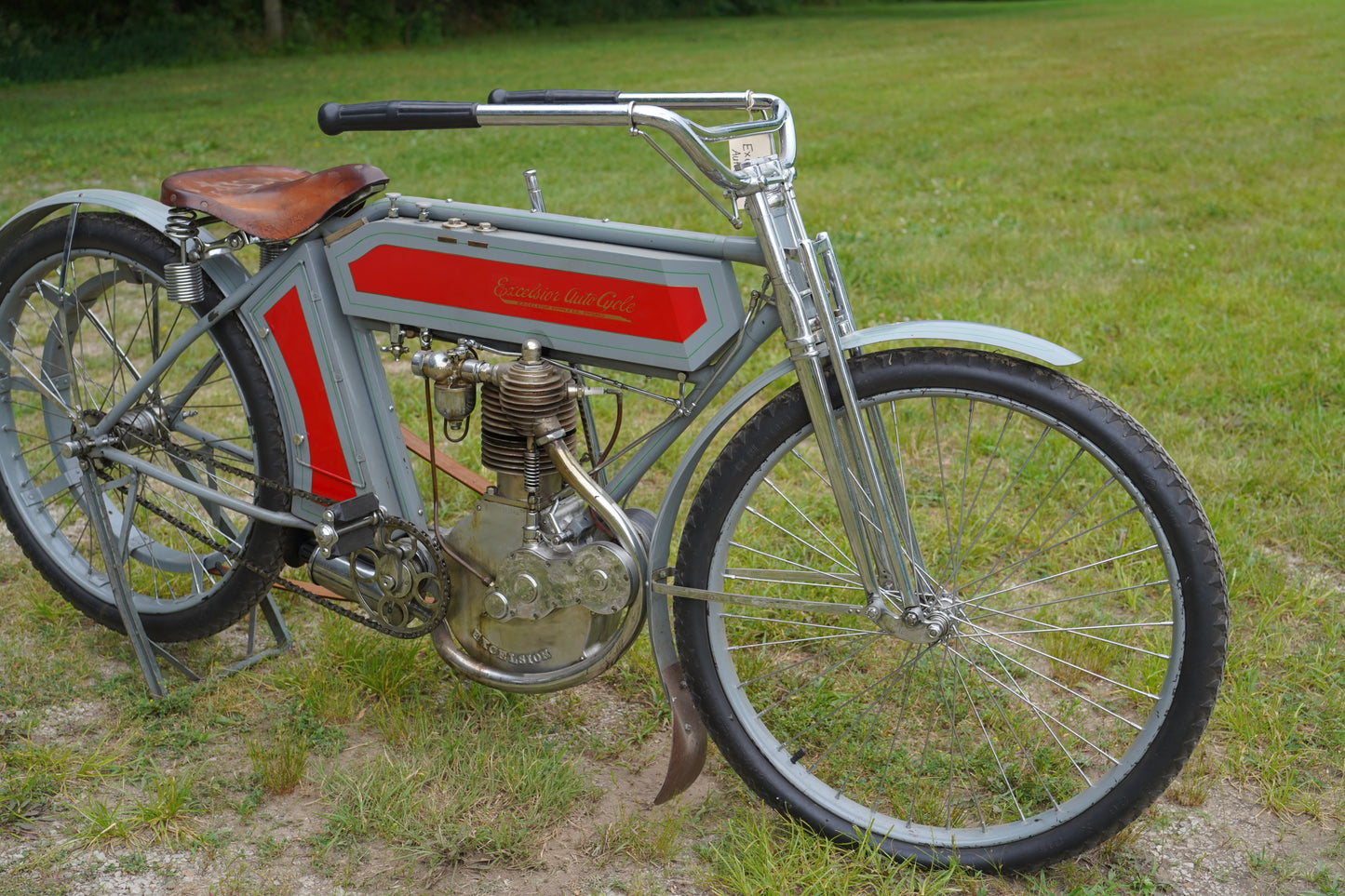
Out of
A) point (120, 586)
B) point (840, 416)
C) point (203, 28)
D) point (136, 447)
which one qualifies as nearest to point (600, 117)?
point (840, 416)

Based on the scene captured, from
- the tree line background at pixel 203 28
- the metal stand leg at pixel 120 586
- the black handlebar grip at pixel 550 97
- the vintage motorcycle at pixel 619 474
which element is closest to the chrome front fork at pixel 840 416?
the vintage motorcycle at pixel 619 474

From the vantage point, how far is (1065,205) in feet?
25.0

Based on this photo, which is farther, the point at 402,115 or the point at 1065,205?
the point at 1065,205

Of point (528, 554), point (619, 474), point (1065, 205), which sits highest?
point (619, 474)

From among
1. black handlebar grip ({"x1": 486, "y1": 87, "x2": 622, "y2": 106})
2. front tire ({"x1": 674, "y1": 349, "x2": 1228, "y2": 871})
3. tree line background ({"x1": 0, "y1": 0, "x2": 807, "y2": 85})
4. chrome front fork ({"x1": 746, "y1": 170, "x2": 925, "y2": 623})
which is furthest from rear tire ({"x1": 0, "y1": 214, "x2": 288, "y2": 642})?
tree line background ({"x1": 0, "y1": 0, "x2": 807, "y2": 85})

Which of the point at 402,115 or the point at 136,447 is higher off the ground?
the point at 402,115

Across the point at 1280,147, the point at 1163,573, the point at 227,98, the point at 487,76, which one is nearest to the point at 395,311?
the point at 1163,573

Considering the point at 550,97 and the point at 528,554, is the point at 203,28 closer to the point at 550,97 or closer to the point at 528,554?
the point at 550,97

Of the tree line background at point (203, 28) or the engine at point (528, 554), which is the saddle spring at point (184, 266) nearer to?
the engine at point (528, 554)

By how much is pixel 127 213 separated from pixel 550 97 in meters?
1.14

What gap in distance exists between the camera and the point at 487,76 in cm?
1739

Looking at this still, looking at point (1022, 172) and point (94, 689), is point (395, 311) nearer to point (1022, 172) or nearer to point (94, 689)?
point (94, 689)

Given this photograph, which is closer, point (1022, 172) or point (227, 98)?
point (1022, 172)

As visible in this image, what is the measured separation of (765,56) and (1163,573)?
18329 mm
